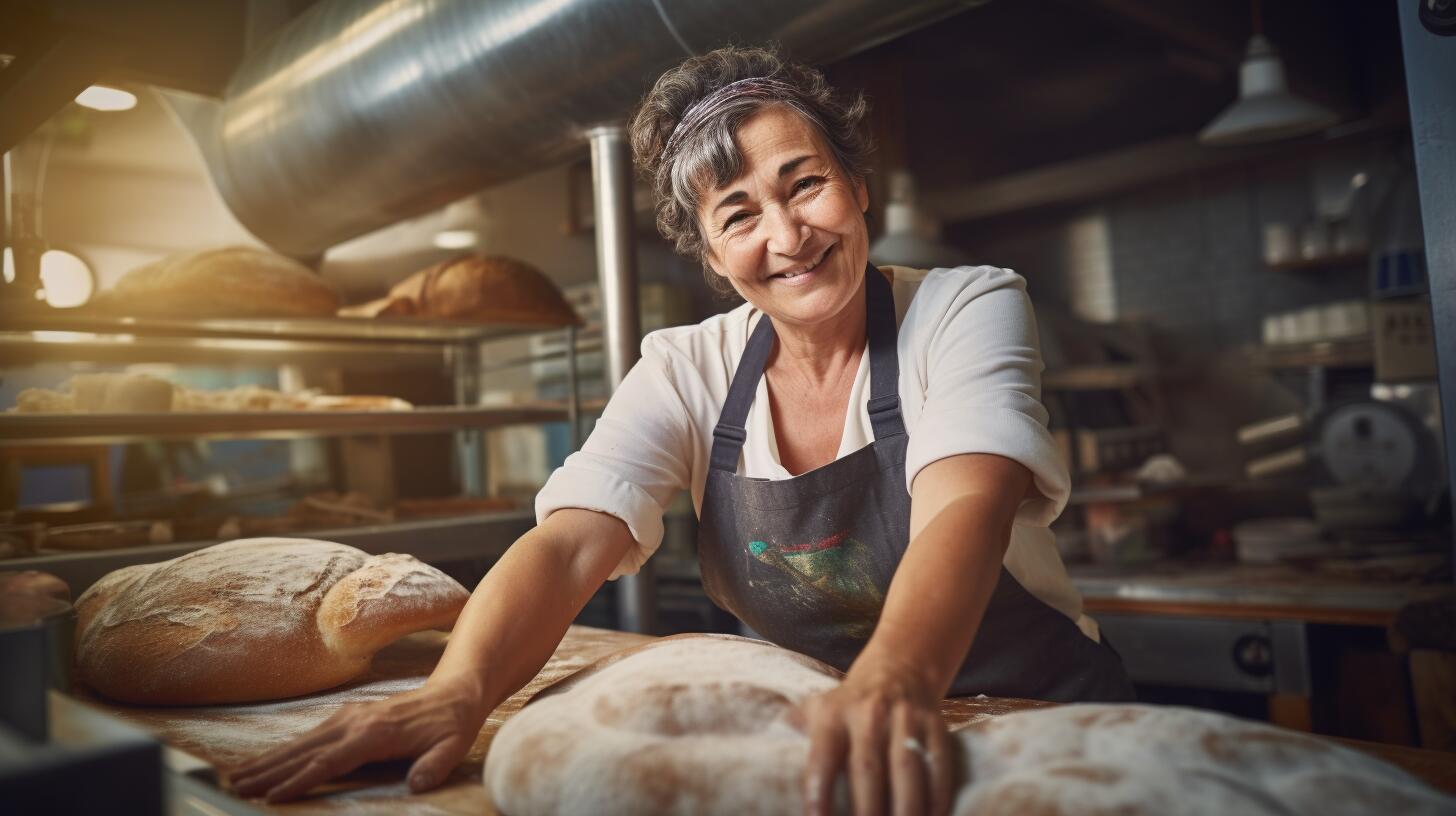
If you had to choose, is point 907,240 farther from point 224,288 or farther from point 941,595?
point 941,595

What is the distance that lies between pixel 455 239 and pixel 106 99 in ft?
4.07

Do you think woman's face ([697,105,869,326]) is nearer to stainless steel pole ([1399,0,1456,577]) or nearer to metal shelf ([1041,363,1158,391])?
stainless steel pole ([1399,0,1456,577])

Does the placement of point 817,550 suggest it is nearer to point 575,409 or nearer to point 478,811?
point 478,811

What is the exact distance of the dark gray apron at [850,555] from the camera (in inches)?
51.9

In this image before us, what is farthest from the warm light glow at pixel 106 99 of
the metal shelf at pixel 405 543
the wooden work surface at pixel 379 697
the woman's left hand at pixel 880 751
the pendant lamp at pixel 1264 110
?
the pendant lamp at pixel 1264 110

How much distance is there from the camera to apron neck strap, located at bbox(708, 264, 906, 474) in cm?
131

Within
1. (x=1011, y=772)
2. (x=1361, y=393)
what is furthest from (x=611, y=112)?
(x=1361, y=393)

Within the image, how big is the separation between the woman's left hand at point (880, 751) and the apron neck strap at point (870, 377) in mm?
606

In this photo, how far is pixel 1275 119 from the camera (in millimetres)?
3078

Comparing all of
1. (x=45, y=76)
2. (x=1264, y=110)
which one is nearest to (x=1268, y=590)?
(x=1264, y=110)

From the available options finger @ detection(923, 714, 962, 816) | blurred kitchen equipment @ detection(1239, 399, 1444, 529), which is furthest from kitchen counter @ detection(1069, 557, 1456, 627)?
finger @ detection(923, 714, 962, 816)

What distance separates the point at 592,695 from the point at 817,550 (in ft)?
1.78

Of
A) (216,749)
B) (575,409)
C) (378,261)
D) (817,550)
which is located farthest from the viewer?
(378,261)

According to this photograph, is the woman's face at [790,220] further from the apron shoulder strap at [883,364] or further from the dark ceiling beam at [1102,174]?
the dark ceiling beam at [1102,174]
